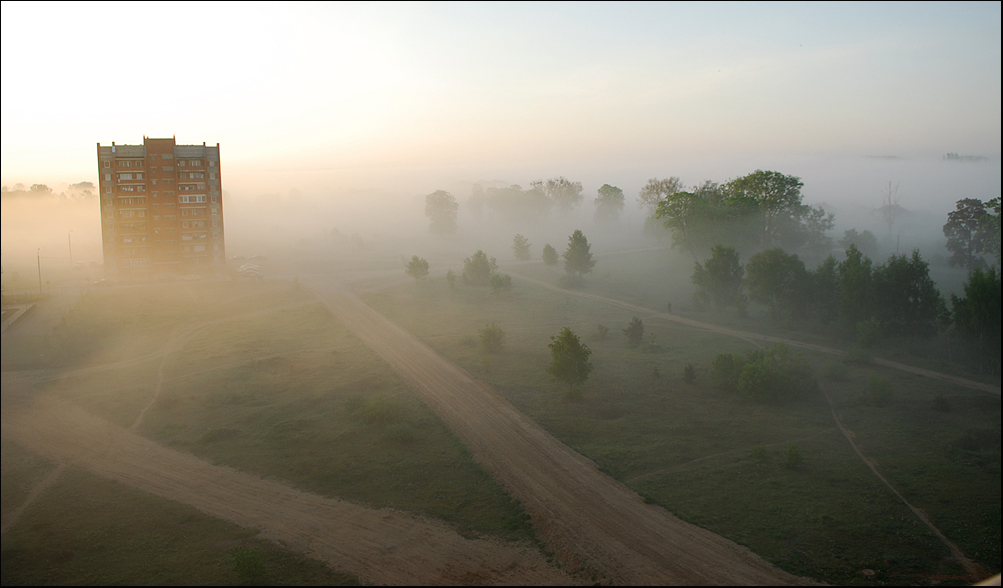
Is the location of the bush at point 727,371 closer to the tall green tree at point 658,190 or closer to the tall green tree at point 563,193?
the tall green tree at point 658,190

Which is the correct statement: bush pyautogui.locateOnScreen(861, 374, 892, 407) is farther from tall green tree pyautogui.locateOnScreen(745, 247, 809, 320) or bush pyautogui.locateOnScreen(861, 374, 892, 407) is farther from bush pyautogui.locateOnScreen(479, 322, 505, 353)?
bush pyautogui.locateOnScreen(479, 322, 505, 353)

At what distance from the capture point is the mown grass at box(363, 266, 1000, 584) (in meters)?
13.9

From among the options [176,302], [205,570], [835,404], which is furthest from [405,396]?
[176,302]

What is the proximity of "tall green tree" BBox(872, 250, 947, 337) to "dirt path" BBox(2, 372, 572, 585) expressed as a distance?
30679 millimetres

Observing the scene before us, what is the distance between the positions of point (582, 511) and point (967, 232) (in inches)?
1525

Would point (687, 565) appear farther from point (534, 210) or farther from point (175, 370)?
point (534, 210)

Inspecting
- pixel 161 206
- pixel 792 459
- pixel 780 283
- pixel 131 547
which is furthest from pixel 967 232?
pixel 161 206

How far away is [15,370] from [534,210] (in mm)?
112694

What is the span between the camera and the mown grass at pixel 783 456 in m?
13.9

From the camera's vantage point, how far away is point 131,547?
13.9 m

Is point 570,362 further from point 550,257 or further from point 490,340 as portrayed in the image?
point 550,257

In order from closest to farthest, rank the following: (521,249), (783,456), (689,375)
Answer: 1. (783,456)
2. (689,375)
3. (521,249)

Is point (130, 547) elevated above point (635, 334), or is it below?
below

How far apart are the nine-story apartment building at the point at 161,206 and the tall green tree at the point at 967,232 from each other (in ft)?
225
